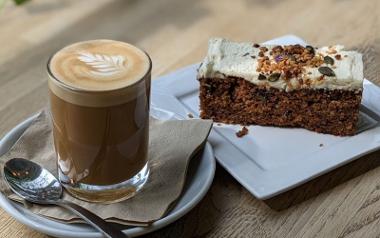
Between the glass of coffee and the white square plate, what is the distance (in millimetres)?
194

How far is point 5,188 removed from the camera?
40.4 inches

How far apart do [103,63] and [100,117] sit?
0.09m

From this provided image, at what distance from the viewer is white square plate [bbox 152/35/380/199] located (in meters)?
1.11

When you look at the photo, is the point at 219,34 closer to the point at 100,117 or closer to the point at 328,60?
the point at 328,60

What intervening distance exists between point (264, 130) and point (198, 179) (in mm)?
275

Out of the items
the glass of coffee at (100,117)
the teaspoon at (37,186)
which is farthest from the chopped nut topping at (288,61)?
the teaspoon at (37,186)

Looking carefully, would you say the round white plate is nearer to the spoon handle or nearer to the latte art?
the spoon handle

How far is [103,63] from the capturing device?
3.23 ft

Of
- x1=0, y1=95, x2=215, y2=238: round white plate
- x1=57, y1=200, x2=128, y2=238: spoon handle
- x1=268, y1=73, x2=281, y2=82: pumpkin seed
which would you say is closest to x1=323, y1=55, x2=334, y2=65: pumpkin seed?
x1=268, y1=73, x2=281, y2=82: pumpkin seed

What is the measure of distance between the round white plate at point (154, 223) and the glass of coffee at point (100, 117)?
3.1 inches

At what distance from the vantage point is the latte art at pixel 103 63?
3.16ft

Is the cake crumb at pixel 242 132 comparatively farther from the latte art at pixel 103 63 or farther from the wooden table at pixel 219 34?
the latte art at pixel 103 63

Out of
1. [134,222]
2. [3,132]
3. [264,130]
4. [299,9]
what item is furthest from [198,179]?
[299,9]

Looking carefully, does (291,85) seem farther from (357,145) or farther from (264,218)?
(264,218)
